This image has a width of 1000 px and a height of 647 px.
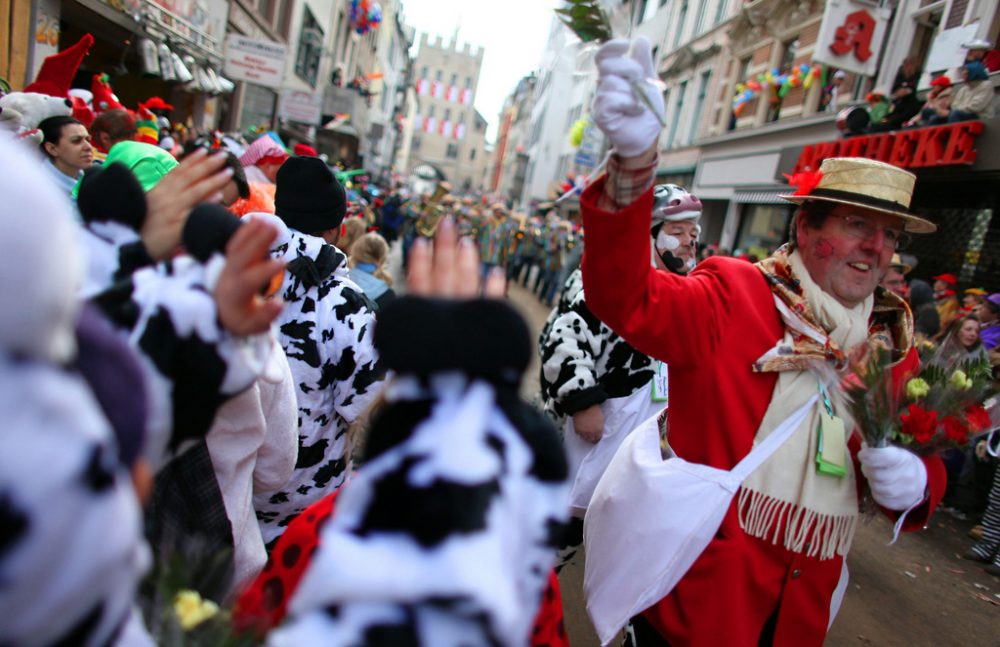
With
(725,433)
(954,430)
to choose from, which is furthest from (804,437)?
(954,430)

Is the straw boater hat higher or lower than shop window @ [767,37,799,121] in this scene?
lower

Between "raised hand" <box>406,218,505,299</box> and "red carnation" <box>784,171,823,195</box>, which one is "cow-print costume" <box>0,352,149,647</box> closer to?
"raised hand" <box>406,218,505,299</box>

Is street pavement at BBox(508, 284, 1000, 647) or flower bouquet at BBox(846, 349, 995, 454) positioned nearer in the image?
flower bouquet at BBox(846, 349, 995, 454)

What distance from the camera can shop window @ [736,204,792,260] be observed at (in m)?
14.6

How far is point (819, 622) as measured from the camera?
6.84 feet

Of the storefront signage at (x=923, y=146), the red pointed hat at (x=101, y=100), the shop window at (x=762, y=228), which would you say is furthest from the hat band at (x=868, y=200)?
the shop window at (x=762, y=228)

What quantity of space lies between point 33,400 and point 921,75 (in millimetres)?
13109

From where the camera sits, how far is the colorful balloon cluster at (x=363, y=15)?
91.8ft

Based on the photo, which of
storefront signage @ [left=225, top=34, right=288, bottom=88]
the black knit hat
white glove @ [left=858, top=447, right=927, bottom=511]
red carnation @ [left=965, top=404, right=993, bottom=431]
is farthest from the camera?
storefront signage @ [left=225, top=34, right=288, bottom=88]

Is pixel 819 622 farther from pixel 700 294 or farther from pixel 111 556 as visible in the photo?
pixel 111 556

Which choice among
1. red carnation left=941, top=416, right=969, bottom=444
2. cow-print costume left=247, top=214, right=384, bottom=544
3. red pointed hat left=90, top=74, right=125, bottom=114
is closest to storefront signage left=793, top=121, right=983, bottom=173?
red carnation left=941, top=416, right=969, bottom=444

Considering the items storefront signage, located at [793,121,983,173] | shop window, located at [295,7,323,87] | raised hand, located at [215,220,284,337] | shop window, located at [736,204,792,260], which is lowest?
raised hand, located at [215,220,284,337]

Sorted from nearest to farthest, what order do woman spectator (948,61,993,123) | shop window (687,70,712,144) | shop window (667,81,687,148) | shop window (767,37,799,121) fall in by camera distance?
1. woman spectator (948,61,993,123)
2. shop window (767,37,799,121)
3. shop window (687,70,712,144)
4. shop window (667,81,687,148)

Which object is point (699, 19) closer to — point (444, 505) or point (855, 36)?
point (855, 36)
